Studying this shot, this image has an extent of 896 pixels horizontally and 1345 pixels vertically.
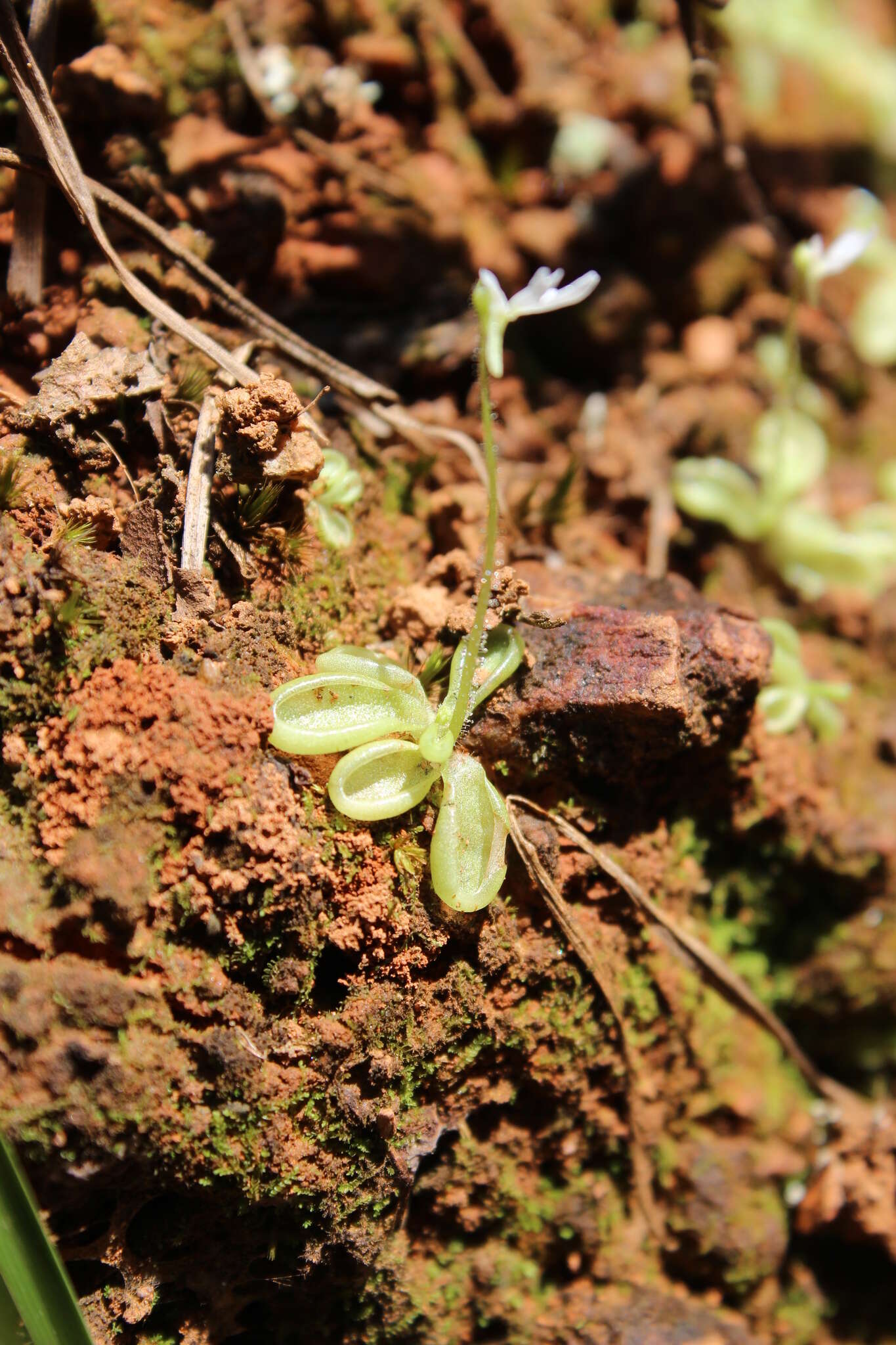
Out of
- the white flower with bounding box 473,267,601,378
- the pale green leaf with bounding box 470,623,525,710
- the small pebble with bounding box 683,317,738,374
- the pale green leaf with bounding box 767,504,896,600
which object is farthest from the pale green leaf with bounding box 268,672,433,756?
the small pebble with bounding box 683,317,738,374

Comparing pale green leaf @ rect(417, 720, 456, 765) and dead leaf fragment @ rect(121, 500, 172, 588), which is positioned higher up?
dead leaf fragment @ rect(121, 500, 172, 588)

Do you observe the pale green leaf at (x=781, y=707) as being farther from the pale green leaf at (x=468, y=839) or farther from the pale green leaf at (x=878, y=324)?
the pale green leaf at (x=878, y=324)

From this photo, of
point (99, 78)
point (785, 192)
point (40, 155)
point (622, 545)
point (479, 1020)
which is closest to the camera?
point (479, 1020)

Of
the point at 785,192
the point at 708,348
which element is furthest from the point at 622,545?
the point at 785,192

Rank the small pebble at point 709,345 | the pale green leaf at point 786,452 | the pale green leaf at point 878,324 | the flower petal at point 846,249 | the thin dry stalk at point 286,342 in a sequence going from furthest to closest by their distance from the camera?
the pale green leaf at point 878,324 < the small pebble at point 709,345 < the pale green leaf at point 786,452 < the flower petal at point 846,249 < the thin dry stalk at point 286,342

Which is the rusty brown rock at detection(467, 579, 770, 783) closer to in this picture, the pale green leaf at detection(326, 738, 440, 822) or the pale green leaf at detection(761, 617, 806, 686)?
the pale green leaf at detection(326, 738, 440, 822)

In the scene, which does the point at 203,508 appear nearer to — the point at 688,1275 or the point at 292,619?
the point at 292,619

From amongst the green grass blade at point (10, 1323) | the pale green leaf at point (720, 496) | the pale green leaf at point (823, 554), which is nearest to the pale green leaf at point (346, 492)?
the pale green leaf at point (720, 496)
